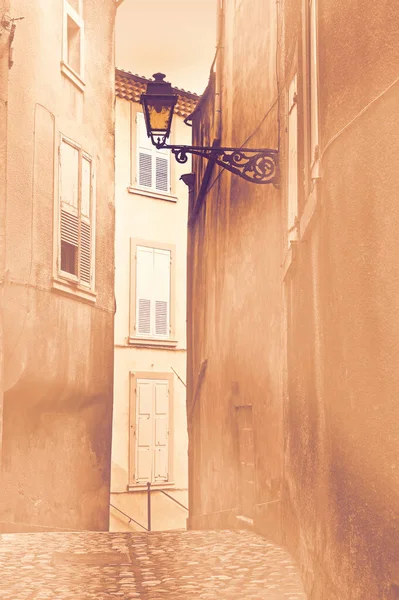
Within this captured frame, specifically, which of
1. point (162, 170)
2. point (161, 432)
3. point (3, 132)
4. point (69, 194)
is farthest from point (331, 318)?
point (162, 170)

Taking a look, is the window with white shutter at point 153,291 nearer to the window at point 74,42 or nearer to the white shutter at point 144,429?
the white shutter at point 144,429

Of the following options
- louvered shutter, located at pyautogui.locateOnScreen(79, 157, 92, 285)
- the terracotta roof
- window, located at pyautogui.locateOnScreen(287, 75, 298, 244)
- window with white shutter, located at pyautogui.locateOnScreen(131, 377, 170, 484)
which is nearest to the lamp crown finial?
window, located at pyautogui.locateOnScreen(287, 75, 298, 244)

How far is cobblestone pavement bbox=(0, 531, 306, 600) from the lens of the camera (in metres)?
6.26

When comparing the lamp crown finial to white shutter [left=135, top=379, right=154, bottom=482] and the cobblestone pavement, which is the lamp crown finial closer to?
Answer: the cobblestone pavement

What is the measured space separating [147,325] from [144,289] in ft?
2.59

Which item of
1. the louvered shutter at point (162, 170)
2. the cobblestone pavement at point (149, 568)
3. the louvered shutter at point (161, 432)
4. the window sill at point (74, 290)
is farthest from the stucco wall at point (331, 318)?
the louvered shutter at point (162, 170)

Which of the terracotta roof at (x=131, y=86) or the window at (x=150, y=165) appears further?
the window at (x=150, y=165)

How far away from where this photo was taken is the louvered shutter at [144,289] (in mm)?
21578

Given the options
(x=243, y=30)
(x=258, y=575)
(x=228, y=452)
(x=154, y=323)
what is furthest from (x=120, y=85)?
(x=258, y=575)

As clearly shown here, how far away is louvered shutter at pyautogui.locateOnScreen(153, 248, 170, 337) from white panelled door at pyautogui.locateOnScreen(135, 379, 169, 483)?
1.29 meters

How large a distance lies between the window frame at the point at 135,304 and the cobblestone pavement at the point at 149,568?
11.8 meters

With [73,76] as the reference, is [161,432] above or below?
below

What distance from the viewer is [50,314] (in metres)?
12.5

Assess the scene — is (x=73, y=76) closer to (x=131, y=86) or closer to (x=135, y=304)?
(x=131, y=86)
